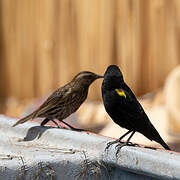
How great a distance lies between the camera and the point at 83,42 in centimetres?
605

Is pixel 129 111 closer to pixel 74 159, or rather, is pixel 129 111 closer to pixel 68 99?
pixel 74 159

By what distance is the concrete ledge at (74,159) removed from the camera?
7.16 feet

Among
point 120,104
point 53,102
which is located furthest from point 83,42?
point 120,104

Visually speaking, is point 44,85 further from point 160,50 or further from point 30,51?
point 160,50

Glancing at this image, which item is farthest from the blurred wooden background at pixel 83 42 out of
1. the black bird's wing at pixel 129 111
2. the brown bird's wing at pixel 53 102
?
the black bird's wing at pixel 129 111

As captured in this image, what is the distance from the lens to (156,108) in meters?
5.33

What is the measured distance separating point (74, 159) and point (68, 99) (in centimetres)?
43

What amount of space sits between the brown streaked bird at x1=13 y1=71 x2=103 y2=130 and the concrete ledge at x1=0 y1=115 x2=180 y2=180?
8 centimetres

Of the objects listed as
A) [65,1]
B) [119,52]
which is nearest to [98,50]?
[119,52]

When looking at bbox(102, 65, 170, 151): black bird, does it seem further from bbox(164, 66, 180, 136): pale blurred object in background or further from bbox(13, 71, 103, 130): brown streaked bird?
bbox(164, 66, 180, 136): pale blurred object in background

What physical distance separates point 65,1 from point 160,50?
1.21 m

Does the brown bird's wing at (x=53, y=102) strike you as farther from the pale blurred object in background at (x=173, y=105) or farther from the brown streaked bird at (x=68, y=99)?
the pale blurred object in background at (x=173, y=105)

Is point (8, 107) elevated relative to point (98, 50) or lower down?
lower down

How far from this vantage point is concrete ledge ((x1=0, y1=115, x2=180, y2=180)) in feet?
7.16
